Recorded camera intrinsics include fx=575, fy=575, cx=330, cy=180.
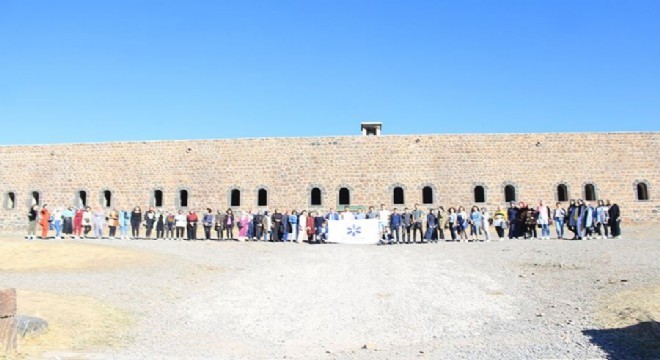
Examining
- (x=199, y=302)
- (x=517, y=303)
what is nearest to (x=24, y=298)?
(x=199, y=302)

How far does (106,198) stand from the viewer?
26.4m

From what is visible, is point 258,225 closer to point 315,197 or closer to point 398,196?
point 315,197

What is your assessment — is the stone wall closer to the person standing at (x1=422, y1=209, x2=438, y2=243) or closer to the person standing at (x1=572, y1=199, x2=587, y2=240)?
the person standing at (x1=422, y1=209, x2=438, y2=243)

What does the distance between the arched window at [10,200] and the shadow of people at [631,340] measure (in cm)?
2666

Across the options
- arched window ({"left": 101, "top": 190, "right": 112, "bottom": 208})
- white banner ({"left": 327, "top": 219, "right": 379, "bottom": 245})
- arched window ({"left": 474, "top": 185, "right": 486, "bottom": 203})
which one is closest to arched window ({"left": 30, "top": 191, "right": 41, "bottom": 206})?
arched window ({"left": 101, "top": 190, "right": 112, "bottom": 208})

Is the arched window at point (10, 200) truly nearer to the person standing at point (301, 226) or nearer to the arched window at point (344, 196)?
the arched window at point (344, 196)

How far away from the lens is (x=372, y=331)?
7.66 m

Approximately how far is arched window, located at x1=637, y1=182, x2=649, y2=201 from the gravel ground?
1083 cm

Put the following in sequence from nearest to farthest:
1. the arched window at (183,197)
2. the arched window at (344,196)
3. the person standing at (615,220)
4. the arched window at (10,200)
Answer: the person standing at (615,220) < the arched window at (344,196) < the arched window at (183,197) < the arched window at (10,200)

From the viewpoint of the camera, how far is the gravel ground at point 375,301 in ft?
22.4

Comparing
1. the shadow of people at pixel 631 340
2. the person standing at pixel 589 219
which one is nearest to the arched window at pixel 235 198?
the person standing at pixel 589 219

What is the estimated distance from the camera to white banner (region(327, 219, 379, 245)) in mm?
18766

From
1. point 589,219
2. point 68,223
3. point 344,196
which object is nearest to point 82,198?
point 68,223

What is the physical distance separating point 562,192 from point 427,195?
5.66 metres
